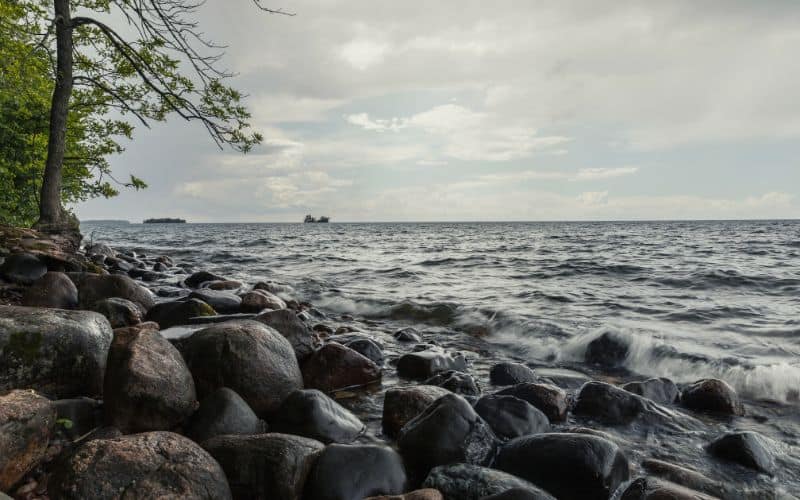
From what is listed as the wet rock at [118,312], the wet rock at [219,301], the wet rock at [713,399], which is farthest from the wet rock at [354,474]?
the wet rock at [219,301]

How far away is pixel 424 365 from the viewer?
19.7 feet

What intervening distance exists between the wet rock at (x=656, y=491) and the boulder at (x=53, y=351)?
13.8 ft

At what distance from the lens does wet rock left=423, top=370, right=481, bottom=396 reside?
5.20 metres

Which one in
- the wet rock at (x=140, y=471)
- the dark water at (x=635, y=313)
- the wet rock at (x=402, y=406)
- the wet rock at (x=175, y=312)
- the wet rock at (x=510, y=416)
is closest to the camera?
the wet rock at (x=140, y=471)

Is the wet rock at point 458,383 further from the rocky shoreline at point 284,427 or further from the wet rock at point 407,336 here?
the wet rock at point 407,336

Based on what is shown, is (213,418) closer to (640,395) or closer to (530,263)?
(640,395)

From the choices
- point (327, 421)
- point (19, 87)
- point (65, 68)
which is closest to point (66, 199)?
point (19, 87)

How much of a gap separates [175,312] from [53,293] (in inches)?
64.2

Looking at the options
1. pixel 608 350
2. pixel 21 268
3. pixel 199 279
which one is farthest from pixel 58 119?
pixel 608 350

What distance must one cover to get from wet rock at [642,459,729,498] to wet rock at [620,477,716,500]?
25 centimetres

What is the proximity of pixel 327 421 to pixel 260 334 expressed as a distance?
1.11 m

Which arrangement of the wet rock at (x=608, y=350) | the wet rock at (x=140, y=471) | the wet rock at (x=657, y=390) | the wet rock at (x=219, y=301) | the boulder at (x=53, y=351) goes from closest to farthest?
1. the wet rock at (x=140, y=471)
2. the boulder at (x=53, y=351)
3. the wet rock at (x=657, y=390)
4. the wet rock at (x=608, y=350)
5. the wet rock at (x=219, y=301)

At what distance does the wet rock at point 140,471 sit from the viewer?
237 centimetres

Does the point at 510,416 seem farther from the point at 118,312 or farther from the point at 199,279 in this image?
the point at 199,279
